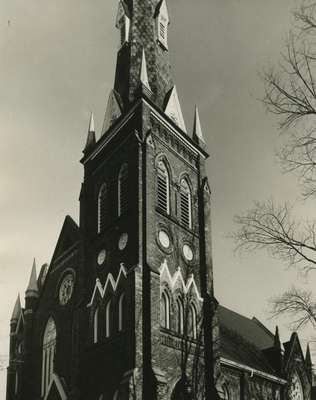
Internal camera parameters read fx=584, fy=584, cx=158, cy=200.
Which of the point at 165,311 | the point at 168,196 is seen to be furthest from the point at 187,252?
the point at 165,311

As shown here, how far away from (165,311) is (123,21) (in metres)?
17.9

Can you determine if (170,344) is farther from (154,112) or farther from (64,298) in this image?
(154,112)

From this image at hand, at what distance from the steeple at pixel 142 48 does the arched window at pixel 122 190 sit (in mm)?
4116

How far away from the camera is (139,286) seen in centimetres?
2239

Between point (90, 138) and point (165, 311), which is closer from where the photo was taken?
point (165, 311)

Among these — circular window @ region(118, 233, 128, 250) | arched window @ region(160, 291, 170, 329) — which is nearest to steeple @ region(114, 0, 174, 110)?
circular window @ region(118, 233, 128, 250)

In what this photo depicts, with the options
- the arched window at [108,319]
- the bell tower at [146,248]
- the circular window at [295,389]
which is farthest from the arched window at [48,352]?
the circular window at [295,389]

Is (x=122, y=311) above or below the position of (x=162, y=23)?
→ below

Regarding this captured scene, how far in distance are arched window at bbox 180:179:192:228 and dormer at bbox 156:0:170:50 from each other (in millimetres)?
9824

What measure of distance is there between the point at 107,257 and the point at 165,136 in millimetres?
6538

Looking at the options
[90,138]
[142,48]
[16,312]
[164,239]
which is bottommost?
[16,312]

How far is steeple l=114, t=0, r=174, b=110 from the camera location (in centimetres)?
3045

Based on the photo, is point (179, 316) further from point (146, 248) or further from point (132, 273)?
point (146, 248)

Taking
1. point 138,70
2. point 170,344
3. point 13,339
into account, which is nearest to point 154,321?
point 170,344
